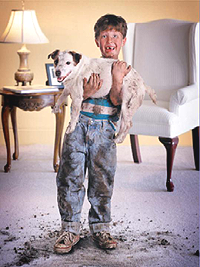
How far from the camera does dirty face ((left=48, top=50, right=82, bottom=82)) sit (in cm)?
171

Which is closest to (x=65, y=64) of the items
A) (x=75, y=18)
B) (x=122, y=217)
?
(x=122, y=217)

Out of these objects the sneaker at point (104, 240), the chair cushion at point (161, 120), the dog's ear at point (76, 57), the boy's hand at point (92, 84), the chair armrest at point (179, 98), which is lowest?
the sneaker at point (104, 240)

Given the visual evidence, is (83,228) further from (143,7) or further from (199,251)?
(143,7)

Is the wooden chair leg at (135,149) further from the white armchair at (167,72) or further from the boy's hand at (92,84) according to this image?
the boy's hand at (92,84)

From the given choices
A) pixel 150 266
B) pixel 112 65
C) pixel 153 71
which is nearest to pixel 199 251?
pixel 150 266

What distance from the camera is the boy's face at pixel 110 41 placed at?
1.74 m

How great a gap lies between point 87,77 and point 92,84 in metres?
0.03

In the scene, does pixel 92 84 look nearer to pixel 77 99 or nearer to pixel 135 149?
pixel 77 99

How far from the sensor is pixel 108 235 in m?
1.96

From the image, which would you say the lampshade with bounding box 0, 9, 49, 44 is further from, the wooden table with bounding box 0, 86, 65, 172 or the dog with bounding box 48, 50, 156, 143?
the dog with bounding box 48, 50, 156, 143

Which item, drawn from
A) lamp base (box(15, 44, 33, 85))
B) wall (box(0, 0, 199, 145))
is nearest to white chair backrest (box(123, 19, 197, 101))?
wall (box(0, 0, 199, 145))

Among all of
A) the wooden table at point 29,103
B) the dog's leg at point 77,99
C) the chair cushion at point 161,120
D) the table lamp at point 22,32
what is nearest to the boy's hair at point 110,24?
the dog's leg at point 77,99

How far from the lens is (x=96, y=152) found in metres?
1.84

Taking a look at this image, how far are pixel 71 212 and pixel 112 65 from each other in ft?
2.05
